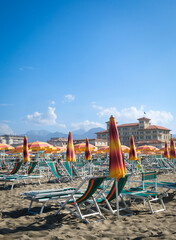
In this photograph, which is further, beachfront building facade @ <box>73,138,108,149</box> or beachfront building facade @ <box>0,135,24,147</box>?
beachfront building facade @ <box>0,135,24,147</box>

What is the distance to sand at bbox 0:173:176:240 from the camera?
3662 millimetres

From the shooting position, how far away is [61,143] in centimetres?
8188

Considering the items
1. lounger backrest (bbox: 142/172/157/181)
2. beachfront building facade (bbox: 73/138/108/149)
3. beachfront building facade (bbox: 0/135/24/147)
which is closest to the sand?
lounger backrest (bbox: 142/172/157/181)

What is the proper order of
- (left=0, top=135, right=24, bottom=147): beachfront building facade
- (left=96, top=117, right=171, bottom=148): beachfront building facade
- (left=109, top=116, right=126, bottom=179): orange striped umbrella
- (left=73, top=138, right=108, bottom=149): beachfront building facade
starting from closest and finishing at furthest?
1. (left=109, top=116, right=126, bottom=179): orange striped umbrella
2. (left=73, top=138, right=108, bottom=149): beachfront building facade
3. (left=96, top=117, right=171, bottom=148): beachfront building facade
4. (left=0, top=135, right=24, bottom=147): beachfront building facade

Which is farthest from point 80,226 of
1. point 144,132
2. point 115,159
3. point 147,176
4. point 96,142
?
point 144,132

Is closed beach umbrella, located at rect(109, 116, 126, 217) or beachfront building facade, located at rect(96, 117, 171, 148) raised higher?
beachfront building facade, located at rect(96, 117, 171, 148)

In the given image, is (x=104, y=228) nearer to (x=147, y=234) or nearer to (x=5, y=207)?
(x=147, y=234)

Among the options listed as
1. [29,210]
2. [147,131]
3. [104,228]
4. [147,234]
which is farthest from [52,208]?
[147,131]

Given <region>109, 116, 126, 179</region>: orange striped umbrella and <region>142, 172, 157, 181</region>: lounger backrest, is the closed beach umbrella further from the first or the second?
<region>142, 172, 157, 181</region>: lounger backrest

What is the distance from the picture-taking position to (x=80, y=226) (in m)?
4.16

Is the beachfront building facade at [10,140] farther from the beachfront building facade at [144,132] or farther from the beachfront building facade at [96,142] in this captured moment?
the beachfront building facade at [144,132]

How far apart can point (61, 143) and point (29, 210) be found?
77.4 metres

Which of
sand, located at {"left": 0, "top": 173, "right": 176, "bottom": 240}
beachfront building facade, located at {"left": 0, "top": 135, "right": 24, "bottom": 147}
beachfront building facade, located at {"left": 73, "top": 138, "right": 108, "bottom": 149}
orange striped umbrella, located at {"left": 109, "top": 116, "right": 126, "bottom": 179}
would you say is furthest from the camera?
beachfront building facade, located at {"left": 0, "top": 135, "right": 24, "bottom": 147}

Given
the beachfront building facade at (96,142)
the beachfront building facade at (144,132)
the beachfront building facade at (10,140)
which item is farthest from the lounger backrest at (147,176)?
the beachfront building facade at (10,140)
